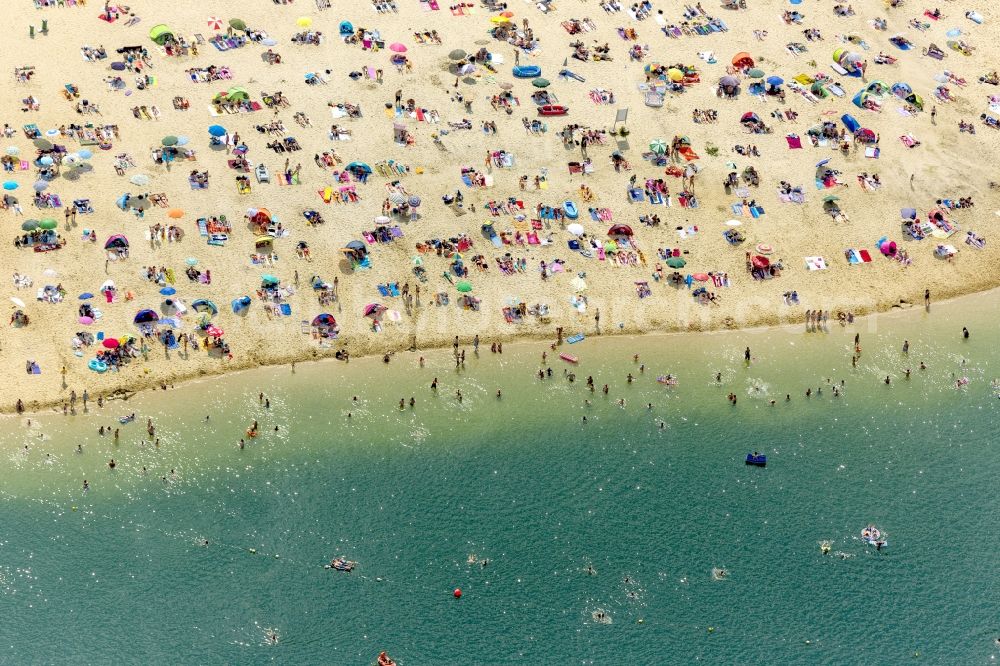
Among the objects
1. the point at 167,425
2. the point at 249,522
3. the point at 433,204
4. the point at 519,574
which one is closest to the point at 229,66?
the point at 433,204

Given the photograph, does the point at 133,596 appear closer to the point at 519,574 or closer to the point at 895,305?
the point at 519,574

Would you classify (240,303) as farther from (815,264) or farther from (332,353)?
(815,264)

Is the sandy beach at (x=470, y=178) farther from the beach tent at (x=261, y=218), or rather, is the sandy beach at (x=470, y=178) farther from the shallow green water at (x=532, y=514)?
the shallow green water at (x=532, y=514)

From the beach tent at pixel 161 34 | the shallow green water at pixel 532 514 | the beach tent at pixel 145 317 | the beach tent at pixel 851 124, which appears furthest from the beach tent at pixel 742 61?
the beach tent at pixel 145 317

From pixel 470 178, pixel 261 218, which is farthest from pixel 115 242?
pixel 470 178

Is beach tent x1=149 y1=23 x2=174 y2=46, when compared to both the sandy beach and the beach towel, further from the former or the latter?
the beach towel
